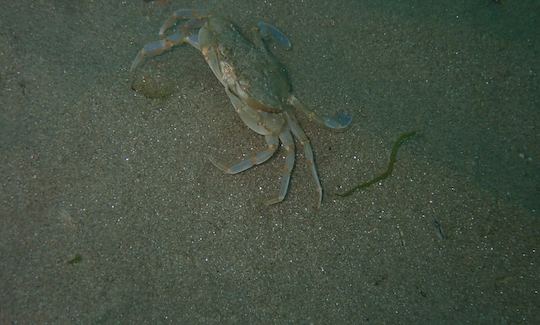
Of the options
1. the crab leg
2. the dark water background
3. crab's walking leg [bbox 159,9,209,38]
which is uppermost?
crab's walking leg [bbox 159,9,209,38]

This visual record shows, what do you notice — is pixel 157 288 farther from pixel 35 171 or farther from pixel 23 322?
pixel 35 171

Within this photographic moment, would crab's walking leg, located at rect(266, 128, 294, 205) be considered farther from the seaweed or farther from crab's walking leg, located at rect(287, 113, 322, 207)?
the seaweed

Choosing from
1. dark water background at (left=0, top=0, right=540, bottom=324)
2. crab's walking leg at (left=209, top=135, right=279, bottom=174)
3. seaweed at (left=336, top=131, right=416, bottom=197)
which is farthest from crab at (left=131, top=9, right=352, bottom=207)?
seaweed at (left=336, top=131, right=416, bottom=197)

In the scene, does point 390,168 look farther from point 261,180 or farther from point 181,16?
point 181,16

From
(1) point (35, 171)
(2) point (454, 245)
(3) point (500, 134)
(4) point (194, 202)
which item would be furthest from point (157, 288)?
(3) point (500, 134)

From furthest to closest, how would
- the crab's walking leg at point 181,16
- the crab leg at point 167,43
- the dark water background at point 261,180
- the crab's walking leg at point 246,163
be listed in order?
the crab's walking leg at point 181,16 < the crab leg at point 167,43 < the crab's walking leg at point 246,163 < the dark water background at point 261,180

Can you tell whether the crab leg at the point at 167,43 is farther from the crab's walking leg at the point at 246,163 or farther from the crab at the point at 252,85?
the crab's walking leg at the point at 246,163

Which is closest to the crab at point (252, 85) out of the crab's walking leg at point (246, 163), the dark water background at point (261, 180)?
the crab's walking leg at point (246, 163)

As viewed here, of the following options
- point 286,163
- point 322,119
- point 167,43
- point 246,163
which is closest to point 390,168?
point 322,119
